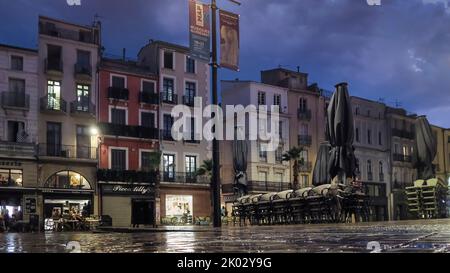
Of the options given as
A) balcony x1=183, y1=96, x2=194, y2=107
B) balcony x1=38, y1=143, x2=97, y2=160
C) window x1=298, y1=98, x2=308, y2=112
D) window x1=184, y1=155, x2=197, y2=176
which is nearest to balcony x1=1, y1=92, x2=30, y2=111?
balcony x1=38, y1=143, x2=97, y2=160

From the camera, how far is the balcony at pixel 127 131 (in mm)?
9469

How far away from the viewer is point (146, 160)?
9.80m

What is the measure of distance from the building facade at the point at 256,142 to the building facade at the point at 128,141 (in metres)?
2.87

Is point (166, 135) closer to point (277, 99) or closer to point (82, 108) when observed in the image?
point (82, 108)

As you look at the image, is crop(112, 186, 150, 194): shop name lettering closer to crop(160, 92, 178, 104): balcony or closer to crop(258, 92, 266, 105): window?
crop(160, 92, 178, 104): balcony

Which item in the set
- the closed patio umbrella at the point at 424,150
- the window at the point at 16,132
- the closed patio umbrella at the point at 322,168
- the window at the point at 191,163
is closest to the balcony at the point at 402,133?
the closed patio umbrella at the point at 424,150

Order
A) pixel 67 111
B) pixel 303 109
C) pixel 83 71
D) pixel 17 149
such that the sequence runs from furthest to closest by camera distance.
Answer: pixel 303 109 < pixel 83 71 < pixel 17 149 < pixel 67 111

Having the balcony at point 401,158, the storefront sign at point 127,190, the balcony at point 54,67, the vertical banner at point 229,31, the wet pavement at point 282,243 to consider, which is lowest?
the wet pavement at point 282,243

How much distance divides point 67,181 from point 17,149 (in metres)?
1.78

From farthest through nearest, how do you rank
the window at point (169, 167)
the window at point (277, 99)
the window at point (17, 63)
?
the window at point (277, 99), the window at point (169, 167), the window at point (17, 63)

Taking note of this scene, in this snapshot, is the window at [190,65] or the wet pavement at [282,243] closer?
the wet pavement at [282,243]

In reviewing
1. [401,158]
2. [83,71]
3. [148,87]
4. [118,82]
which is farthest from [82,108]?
[401,158]

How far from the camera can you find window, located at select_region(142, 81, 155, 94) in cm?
1145

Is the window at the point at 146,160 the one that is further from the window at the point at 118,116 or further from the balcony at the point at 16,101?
the balcony at the point at 16,101
